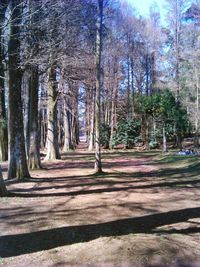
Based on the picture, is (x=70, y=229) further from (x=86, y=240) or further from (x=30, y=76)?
(x=30, y=76)

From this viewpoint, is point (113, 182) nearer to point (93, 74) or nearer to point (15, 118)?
point (15, 118)

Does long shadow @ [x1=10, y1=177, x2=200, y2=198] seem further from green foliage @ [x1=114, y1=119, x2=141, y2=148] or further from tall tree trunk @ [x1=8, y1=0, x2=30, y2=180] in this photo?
green foliage @ [x1=114, y1=119, x2=141, y2=148]

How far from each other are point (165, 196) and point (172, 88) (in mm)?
29279

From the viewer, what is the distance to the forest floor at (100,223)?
17.9ft

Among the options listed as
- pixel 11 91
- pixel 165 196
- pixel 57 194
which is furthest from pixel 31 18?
pixel 165 196

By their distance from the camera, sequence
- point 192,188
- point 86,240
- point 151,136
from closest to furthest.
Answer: point 86,240 → point 192,188 → point 151,136

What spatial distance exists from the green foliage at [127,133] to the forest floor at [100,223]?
79.4 feet

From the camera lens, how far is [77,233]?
22.0 ft

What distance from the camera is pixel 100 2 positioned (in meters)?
15.4

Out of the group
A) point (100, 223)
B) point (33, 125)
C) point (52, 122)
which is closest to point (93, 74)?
point (52, 122)

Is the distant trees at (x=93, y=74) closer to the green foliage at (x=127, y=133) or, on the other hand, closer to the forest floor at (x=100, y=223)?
the green foliage at (x=127, y=133)

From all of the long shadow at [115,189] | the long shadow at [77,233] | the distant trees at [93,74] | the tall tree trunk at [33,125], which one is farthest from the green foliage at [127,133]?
the long shadow at [77,233]

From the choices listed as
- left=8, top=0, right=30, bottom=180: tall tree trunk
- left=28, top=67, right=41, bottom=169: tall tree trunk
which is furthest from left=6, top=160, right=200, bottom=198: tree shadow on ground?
left=28, top=67, right=41, bottom=169: tall tree trunk

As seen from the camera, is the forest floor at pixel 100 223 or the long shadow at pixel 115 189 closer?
the forest floor at pixel 100 223
